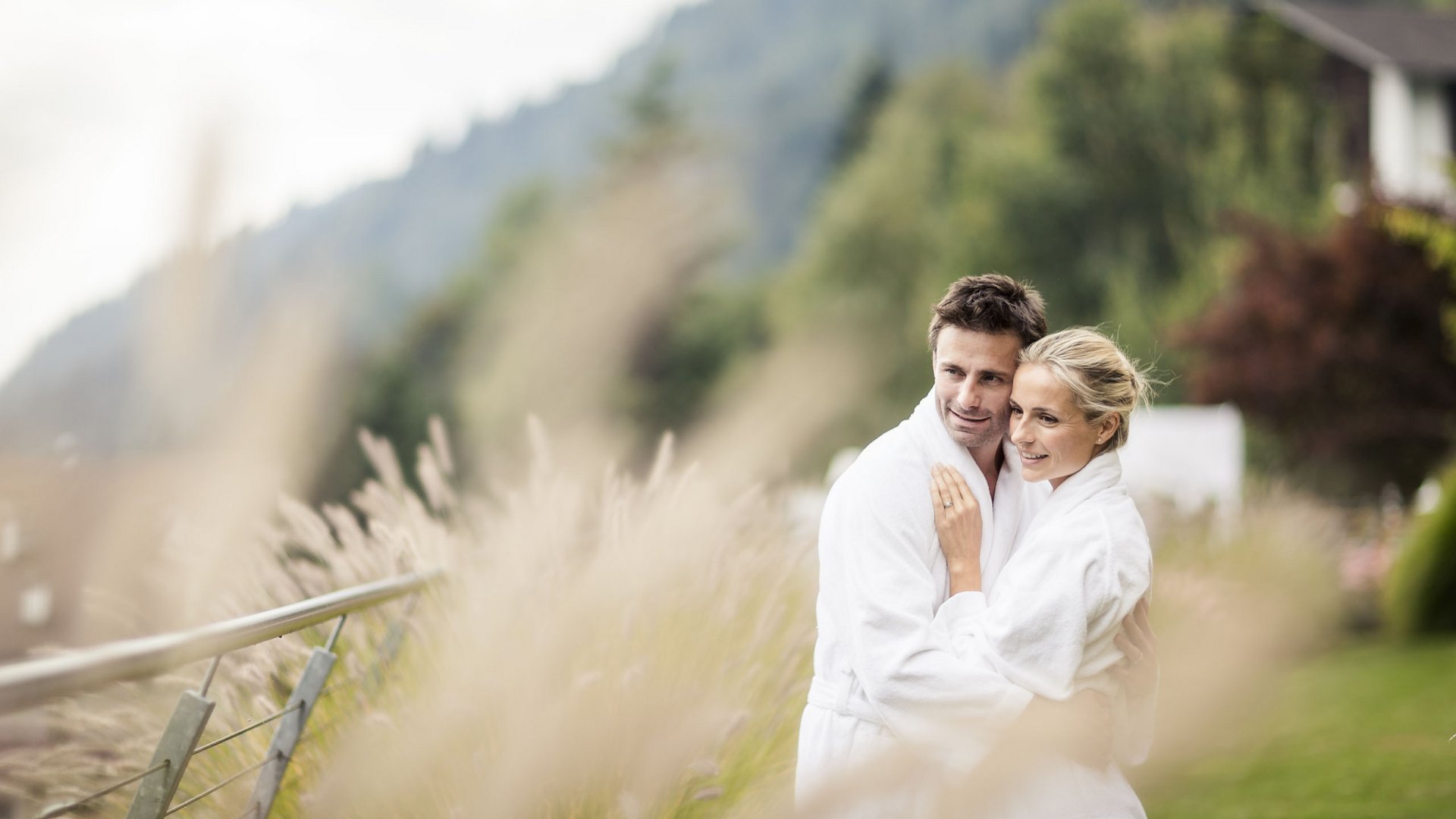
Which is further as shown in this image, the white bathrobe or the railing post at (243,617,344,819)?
the railing post at (243,617,344,819)

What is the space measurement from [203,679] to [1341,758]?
5.39 m

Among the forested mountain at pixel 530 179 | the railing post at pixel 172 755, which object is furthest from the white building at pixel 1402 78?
the railing post at pixel 172 755

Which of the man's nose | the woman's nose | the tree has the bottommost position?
the tree

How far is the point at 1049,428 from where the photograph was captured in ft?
7.26

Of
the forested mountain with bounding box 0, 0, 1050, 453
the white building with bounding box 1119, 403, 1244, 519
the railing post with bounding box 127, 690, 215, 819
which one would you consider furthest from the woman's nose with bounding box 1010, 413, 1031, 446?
the white building with bounding box 1119, 403, 1244, 519

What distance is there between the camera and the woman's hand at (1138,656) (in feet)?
7.26

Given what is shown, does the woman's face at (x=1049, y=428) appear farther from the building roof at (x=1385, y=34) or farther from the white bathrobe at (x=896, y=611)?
the building roof at (x=1385, y=34)

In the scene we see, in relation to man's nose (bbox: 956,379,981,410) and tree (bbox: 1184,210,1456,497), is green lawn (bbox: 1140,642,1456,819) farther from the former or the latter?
tree (bbox: 1184,210,1456,497)

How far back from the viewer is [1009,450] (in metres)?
2.45

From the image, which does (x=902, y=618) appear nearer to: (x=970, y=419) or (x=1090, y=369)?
(x=970, y=419)

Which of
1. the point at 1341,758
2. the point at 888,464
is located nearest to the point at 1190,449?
the point at 1341,758

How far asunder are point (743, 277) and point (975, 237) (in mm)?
15728

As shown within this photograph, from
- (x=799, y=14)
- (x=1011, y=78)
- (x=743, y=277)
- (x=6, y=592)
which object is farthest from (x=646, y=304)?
(x=799, y=14)

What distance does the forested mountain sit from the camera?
45.4 inches
